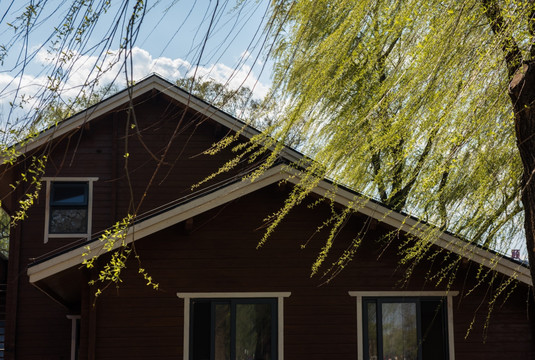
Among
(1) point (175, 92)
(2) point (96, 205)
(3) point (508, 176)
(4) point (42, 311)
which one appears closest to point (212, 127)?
(1) point (175, 92)

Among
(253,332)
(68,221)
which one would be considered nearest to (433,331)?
(253,332)

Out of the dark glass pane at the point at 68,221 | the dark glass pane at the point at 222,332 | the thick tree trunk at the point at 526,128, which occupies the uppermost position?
the dark glass pane at the point at 68,221

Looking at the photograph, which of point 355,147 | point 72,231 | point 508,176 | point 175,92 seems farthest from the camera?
point 72,231

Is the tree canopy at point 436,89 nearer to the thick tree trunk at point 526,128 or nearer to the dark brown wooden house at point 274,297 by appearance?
the thick tree trunk at point 526,128

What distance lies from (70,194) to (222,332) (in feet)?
18.5

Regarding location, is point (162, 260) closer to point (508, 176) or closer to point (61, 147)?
point (61, 147)

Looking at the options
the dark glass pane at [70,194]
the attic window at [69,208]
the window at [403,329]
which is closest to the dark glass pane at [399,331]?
the window at [403,329]

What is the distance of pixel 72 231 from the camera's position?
553 inches

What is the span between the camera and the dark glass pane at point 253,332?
34.2 feet

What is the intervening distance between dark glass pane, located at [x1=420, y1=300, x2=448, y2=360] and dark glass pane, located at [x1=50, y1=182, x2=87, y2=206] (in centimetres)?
769

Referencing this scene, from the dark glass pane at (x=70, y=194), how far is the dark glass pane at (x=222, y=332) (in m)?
5.08

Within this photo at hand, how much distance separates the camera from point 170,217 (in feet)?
33.0

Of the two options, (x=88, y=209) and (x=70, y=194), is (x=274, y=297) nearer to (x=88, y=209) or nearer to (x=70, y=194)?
(x=88, y=209)

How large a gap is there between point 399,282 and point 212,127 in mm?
5774
